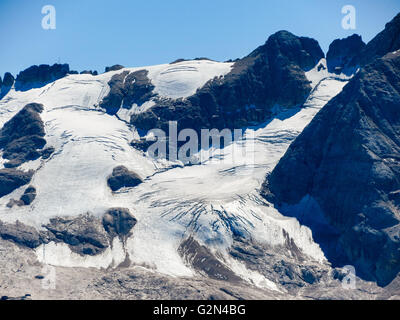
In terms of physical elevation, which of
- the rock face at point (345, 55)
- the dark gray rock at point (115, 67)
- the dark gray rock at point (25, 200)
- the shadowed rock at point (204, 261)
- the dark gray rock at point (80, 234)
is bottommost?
the shadowed rock at point (204, 261)

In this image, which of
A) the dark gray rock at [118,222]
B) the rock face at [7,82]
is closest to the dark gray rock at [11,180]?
the dark gray rock at [118,222]

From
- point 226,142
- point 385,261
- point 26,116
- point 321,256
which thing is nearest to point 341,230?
point 321,256

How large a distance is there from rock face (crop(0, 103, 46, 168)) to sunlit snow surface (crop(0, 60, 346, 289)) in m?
2.58

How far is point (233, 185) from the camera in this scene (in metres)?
127

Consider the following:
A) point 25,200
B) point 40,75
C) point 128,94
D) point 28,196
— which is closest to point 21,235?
Answer: point 25,200

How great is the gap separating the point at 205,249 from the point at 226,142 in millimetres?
37606

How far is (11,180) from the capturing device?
130 m

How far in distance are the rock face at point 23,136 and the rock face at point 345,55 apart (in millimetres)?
77024

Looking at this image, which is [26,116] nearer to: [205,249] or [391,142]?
[205,249]

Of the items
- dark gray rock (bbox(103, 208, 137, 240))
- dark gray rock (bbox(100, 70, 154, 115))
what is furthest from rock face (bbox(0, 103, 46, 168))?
dark gray rock (bbox(103, 208, 137, 240))

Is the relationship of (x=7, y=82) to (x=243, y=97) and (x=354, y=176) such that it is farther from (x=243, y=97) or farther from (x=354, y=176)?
(x=354, y=176)

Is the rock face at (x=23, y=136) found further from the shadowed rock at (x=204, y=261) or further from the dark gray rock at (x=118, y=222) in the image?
the shadowed rock at (x=204, y=261)

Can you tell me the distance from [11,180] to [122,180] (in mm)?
23239

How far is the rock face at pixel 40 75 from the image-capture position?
182 m
